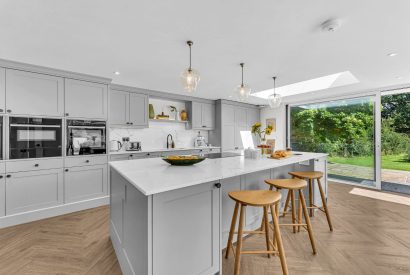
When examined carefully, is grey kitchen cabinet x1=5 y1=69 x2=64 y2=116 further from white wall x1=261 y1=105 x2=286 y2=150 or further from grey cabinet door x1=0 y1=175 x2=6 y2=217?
white wall x1=261 y1=105 x2=286 y2=150

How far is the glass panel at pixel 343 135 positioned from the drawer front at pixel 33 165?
614 cm

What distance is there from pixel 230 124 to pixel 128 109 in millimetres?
2973

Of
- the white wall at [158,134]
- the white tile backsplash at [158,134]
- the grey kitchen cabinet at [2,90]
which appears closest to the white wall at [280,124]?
the white wall at [158,134]

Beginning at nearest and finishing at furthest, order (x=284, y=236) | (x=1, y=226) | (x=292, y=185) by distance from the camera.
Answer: (x=292, y=185)
(x=284, y=236)
(x=1, y=226)

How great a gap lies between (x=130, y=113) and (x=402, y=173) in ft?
21.6

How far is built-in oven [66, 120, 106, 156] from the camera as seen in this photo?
127 inches

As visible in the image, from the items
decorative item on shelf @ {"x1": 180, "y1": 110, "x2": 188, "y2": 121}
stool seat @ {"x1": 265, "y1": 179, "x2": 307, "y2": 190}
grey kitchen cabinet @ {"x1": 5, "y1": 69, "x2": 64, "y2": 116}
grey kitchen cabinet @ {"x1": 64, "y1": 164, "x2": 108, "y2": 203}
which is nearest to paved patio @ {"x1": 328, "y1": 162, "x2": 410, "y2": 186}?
stool seat @ {"x1": 265, "y1": 179, "x2": 307, "y2": 190}

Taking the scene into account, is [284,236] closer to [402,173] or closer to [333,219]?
[333,219]

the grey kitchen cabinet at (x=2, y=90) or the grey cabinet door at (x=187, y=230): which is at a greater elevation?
the grey kitchen cabinet at (x=2, y=90)

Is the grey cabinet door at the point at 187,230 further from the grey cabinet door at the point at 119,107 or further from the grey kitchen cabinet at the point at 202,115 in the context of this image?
the grey kitchen cabinet at the point at 202,115

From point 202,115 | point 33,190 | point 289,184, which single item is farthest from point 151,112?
point 289,184

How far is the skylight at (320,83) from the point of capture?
390 cm

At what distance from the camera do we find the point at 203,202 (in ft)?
5.01

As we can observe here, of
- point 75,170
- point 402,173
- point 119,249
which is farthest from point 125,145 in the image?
point 402,173
